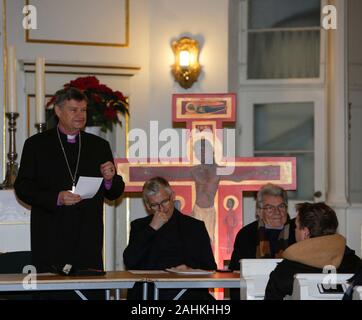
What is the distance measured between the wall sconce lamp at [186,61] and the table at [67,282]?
8.74ft

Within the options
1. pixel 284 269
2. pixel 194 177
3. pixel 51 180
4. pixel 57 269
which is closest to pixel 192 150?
pixel 194 177

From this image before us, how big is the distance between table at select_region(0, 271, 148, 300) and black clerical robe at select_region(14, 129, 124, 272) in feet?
1.56

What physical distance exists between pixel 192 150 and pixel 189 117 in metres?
0.21

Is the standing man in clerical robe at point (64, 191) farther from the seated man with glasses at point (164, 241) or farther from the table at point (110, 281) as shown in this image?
the table at point (110, 281)

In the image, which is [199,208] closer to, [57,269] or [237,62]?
[57,269]

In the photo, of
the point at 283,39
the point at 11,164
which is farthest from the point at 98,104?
the point at 283,39

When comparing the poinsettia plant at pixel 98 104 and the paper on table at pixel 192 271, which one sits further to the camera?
the poinsettia plant at pixel 98 104

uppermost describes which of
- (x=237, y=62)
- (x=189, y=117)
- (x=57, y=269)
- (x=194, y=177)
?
(x=237, y=62)

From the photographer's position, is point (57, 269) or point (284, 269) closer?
point (284, 269)

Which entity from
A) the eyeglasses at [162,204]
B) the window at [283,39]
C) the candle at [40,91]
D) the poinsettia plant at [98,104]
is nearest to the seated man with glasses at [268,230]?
the eyeglasses at [162,204]

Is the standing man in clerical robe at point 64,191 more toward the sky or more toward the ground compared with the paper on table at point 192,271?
more toward the sky

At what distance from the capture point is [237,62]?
7391 millimetres

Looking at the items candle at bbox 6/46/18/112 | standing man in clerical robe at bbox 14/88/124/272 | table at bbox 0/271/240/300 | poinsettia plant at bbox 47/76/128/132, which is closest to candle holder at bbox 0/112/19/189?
candle at bbox 6/46/18/112

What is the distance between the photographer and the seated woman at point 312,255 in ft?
12.6
